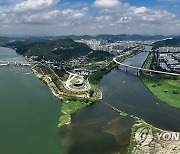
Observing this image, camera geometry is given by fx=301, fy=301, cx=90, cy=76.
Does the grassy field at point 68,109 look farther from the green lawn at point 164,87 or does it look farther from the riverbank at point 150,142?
the green lawn at point 164,87

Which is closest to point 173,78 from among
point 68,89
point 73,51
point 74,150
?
point 68,89

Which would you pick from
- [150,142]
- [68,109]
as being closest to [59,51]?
Answer: [68,109]

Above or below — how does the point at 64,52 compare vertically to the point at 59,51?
below

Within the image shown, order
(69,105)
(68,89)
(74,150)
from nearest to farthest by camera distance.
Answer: (74,150), (69,105), (68,89)

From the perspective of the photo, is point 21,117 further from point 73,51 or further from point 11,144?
point 73,51

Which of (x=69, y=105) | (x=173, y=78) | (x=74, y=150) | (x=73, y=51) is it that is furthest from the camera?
(x=73, y=51)

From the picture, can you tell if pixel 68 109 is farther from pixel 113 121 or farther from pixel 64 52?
pixel 64 52

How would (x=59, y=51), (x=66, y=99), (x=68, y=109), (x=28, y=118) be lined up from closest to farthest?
(x=28, y=118), (x=68, y=109), (x=66, y=99), (x=59, y=51)

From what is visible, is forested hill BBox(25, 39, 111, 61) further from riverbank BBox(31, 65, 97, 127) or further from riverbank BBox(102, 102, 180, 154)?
riverbank BBox(102, 102, 180, 154)
